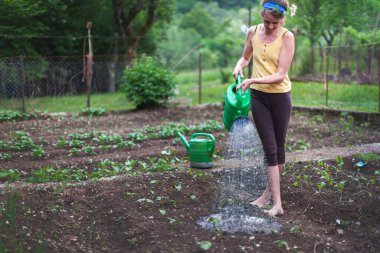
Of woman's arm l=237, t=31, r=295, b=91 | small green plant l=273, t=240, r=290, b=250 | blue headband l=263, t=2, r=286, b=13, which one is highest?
blue headband l=263, t=2, r=286, b=13

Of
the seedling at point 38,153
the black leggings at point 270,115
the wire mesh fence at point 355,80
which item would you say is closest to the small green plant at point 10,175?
the seedling at point 38,153

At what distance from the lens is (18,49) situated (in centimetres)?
1300

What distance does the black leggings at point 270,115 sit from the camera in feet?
14.5

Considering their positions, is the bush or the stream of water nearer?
the stream of water

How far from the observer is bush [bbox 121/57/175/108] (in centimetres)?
1140

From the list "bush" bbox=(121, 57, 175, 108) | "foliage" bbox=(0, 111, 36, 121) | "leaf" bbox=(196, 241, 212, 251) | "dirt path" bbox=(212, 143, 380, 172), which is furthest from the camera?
"bush" bbox=(121, 57, 175, 108)

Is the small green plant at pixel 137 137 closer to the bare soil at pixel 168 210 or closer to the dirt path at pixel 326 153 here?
the bare soil at pixel 168 210

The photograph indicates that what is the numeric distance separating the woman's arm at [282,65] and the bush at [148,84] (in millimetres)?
7117

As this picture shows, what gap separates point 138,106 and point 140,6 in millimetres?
5400

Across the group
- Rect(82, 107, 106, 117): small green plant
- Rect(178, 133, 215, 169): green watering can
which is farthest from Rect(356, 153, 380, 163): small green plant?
Rect(82, 107, 106, 117): small green plant

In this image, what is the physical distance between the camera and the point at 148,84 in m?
11.4

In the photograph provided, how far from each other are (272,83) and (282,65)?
16 cm

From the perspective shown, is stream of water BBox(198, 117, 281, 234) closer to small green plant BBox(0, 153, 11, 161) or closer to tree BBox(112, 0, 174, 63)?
small green plant BBox(0, 153, 11, 161)

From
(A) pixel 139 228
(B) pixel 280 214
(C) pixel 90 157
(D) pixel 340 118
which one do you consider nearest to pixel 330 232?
(B) pixel 280 214
